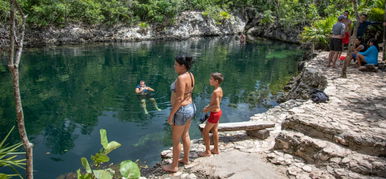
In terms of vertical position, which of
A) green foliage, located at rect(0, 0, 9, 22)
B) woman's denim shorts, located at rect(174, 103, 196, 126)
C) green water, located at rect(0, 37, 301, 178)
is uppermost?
green foliage, located at rect(0, 0, 9, 22)

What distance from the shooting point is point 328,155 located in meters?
4.89

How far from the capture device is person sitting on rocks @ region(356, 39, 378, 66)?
10.1 m

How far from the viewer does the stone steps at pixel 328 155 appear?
4461mm

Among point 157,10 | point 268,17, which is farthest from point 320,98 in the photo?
point 268,17

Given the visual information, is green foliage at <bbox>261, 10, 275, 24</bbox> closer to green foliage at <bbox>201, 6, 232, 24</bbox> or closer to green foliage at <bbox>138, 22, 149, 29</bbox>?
green foliage at <bbox>201, 6, 232, 24</bbox>

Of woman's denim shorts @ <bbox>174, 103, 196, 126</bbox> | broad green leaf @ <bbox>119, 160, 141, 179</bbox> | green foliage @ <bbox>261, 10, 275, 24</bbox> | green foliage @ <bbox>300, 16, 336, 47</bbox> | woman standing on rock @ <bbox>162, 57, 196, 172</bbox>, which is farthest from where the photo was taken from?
green foliage @ <bbox>261, 10, 275, 24</bbox>

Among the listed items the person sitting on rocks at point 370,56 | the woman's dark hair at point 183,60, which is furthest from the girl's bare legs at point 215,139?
the person sitting on rocks at point 370,56

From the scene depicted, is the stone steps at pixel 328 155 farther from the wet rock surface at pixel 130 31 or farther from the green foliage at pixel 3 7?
the wet rock surface at pixel 130 31

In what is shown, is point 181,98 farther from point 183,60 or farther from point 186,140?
point 186,140

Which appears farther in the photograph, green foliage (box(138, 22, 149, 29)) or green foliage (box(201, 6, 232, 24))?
green foliage (box(201, 6, 232, 24))

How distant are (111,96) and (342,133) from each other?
10.6 metres

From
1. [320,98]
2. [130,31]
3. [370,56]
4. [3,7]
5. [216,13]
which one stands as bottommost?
[320,98]

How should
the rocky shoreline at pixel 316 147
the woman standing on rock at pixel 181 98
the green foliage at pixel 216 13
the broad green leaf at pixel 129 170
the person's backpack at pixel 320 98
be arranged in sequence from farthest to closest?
the green foliage at pixel 216 13
the person's backpack at pixel 320 98
the rocky shoreline at pixel 316 147
the woman standing on rock at pixel 181 98
the broad green leaf at pixel 129 170

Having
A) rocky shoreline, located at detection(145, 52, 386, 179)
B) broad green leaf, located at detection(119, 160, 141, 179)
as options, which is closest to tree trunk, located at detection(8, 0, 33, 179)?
broad green leaf, located at detection(119, 160, 141, 179)
